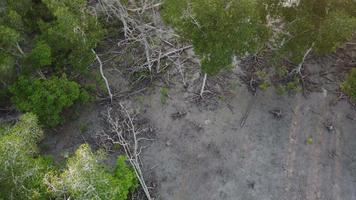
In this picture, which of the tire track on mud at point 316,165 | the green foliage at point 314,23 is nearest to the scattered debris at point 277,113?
the tire track on mud at point 316,165

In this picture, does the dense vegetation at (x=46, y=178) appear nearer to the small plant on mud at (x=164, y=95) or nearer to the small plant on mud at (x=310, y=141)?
the small plant on mud at (x=164, y=95)

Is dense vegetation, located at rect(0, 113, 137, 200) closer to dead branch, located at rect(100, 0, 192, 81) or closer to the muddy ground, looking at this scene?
the muddy ground

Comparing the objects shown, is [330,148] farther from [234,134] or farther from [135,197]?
[135,197]

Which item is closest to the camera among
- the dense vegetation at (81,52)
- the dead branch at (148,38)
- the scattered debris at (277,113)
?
the dense vegetation at (81,52)

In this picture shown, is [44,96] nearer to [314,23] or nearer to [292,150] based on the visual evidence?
[292,150]

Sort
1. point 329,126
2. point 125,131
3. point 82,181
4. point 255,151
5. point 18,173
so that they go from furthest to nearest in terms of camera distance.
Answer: point 125,131
point 329,126
point 255,151
point 18,173
point 82,181

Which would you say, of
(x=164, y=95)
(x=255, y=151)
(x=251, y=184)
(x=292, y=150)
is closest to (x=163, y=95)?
(x=164, y=95)
